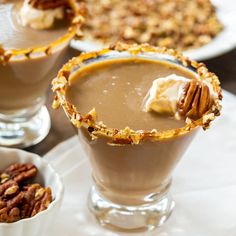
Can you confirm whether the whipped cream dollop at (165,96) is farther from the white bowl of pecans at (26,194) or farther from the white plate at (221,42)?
the white plate at (221,42)

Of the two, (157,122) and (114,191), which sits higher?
(157,122)

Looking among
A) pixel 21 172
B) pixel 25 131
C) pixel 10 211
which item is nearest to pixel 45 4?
pixel 25 131

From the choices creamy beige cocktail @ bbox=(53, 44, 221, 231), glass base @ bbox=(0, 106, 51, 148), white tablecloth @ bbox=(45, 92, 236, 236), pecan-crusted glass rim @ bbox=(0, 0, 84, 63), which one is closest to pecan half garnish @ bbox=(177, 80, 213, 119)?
creamy beige cocktail @ bbox=(53, 44, 221, 231)

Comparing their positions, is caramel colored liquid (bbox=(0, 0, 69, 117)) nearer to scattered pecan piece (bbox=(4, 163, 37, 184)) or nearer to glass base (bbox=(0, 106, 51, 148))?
glass base (bbox=(0, 106, 51, 148))

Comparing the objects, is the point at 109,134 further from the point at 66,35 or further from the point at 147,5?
the point at 147,5

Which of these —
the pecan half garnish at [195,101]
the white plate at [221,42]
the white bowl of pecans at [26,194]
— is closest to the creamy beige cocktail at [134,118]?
the pecan half garnish at [195,101]

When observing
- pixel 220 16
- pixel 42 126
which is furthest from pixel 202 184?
pixel 220 16
